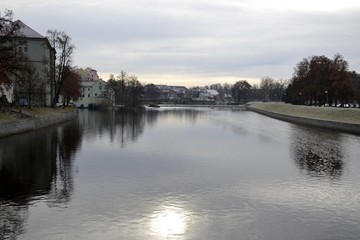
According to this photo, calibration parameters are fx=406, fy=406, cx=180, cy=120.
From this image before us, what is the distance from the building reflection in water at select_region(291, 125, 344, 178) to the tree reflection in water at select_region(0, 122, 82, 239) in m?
12.7

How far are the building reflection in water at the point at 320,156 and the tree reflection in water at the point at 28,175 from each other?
1274 cm

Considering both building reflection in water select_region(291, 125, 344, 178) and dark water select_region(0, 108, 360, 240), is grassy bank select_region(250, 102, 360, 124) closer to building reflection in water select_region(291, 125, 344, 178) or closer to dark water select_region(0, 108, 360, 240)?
building reflection in water select_region(291, 125, 344, 178)

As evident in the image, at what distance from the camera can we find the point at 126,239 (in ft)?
36.5

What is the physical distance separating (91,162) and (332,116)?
43644 mm

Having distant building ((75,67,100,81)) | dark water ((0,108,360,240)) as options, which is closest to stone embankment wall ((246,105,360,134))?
dark water ((0,108,360,240))

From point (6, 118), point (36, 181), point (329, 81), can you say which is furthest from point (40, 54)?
point (36, 181)

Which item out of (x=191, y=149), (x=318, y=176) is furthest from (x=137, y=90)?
(x=318, y=176)

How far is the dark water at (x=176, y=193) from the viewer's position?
12.0 metres

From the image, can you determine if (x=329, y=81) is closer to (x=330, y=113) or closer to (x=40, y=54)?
(x=330, y=113)

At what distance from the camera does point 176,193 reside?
16.2m

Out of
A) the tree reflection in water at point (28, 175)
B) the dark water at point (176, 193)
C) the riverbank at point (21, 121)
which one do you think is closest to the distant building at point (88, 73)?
the riverbank at point (21, 121)

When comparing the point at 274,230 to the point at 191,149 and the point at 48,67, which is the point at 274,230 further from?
the point at 48,67

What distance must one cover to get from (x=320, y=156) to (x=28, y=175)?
1868 cm

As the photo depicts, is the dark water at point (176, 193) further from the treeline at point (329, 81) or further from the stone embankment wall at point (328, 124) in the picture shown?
the treeline at point (329, 81)
